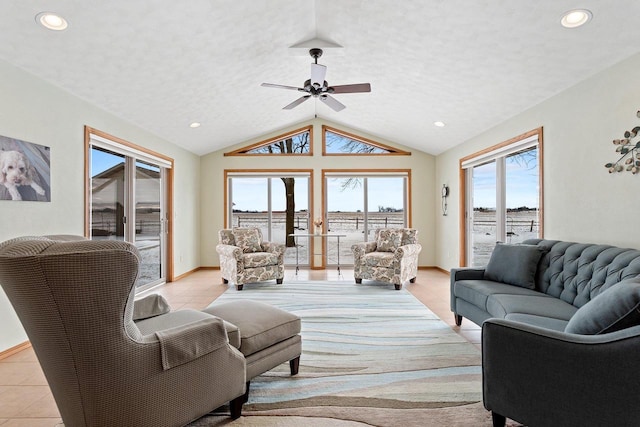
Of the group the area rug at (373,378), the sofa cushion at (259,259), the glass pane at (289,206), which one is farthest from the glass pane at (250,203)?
the area rug at (373,378)

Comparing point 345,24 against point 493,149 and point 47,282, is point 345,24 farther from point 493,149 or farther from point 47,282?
point 47,282

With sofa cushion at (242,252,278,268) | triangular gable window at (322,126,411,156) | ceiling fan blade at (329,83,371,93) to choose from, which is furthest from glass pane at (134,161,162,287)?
triangular gable window at (322,126,411,156)

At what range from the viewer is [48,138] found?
10.9ft

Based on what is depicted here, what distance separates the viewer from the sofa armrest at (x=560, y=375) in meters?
1.46

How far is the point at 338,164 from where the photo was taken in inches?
289

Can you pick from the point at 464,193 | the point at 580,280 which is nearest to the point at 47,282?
the point at 580,280

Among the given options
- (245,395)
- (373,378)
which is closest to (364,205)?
(373,378)

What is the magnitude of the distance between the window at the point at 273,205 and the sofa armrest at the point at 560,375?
19.0 feet

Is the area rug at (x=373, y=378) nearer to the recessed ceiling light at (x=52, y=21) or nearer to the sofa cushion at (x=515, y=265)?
the sofa cushion at (x=515, y=265)

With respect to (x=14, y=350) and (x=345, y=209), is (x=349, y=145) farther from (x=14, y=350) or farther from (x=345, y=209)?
(x=14, y=350)

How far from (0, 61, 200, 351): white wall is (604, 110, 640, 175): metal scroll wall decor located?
479 cm

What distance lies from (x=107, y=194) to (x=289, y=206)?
3563mm

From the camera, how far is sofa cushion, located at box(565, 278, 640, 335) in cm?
154

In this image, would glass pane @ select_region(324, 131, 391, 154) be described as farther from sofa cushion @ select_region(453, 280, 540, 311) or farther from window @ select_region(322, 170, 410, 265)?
sofa cushion @ select_region(453, 280, 540, 311)
